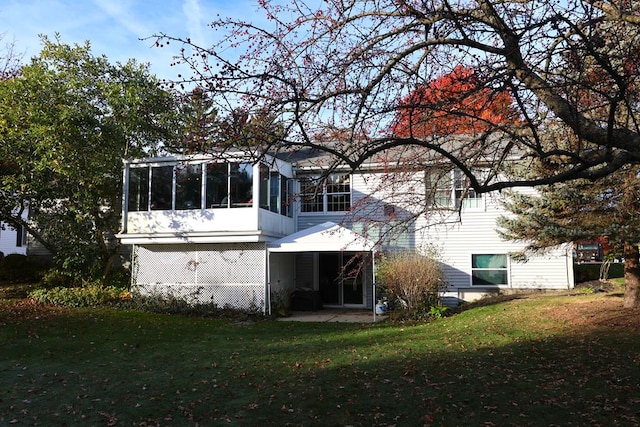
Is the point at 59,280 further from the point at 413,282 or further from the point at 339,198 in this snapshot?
the point at 413,282

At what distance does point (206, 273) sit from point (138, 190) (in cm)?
351

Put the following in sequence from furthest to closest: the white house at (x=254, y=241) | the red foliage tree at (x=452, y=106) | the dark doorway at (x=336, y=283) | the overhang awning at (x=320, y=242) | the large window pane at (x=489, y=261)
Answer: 1. the dark doorway at (x=336, y=283)
2. the large window pane at (x=489, y=261)
3. the white house at (x=254, y=241)
4. the overhang awning at (x=320, y=242)
5. the red foliage tree at (x=452, y=106)

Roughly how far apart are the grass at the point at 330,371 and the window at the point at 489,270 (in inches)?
147

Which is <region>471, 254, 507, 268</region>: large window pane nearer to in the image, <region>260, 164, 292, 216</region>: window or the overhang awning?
the overhang awning

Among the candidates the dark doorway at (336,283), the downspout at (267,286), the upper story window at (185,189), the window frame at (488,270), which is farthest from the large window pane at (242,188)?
the window frame at (488,270)

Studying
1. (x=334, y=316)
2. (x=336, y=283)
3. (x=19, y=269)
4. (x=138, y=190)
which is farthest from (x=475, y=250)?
(x=19, y=269)

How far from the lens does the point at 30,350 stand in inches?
395

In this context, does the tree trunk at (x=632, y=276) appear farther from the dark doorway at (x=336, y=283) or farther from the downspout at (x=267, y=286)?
the downspout at (x=267, y=286)

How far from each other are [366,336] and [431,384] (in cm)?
441

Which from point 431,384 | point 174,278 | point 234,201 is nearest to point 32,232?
point 174,278

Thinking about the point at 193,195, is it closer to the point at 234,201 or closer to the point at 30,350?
the point at 234,201

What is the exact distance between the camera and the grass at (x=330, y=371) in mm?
6000

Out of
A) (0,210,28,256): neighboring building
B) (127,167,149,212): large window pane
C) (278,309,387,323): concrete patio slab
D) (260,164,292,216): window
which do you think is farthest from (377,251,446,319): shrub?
(0,210,28,256): neighboring building

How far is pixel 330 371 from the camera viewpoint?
7.91 meters
